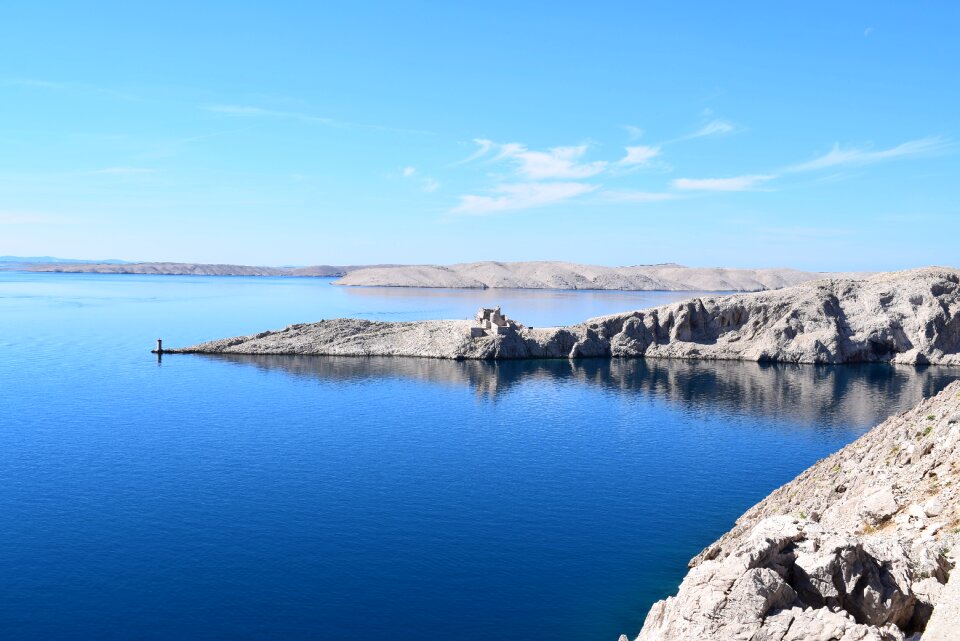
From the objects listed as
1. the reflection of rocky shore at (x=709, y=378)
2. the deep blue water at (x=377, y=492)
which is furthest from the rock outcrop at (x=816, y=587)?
the reflection of rocky shore at (x=709, y=378)

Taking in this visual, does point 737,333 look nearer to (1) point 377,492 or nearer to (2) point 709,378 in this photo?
(2) point 709,378

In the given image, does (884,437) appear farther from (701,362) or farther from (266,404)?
(701,362)

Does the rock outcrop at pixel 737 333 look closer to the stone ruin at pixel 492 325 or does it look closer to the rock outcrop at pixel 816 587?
the stone ruin at pixel 492 325

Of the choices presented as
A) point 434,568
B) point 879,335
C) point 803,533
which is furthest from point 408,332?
point 803,533

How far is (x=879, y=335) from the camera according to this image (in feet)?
369

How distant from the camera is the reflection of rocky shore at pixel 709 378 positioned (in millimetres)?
81188

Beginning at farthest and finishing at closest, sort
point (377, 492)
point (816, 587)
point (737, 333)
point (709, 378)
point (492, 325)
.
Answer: point (737, 333), point (492, 325), point (709, 378), point (377, 492), point (816, 587)

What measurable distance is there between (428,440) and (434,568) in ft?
86.5

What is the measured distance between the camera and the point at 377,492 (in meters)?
48.2

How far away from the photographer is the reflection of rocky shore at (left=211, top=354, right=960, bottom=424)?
266ft

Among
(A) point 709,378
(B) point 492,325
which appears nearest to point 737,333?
(A) point 709,378

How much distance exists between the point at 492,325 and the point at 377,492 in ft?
222

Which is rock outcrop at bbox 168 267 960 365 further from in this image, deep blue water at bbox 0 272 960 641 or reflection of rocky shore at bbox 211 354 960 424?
deep blue water at bbox 0 272 960 641

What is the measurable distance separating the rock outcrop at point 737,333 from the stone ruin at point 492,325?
0.35 metres
